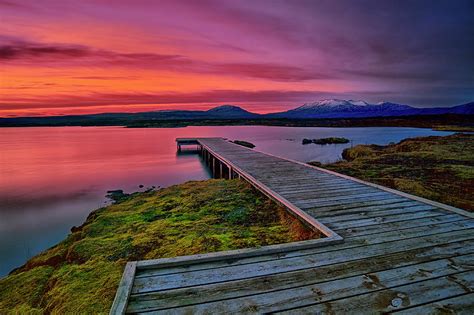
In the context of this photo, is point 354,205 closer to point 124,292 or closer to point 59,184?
point 124,292

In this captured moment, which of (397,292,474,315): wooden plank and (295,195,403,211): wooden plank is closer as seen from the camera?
(397,292,474,315): wooden plank

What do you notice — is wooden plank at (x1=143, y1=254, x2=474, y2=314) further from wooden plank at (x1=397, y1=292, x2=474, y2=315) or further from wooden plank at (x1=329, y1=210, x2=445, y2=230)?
wooden plank at (x1=329, y1=210, x2=445, y2=230)

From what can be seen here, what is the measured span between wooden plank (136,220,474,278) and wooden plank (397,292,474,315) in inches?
42.6

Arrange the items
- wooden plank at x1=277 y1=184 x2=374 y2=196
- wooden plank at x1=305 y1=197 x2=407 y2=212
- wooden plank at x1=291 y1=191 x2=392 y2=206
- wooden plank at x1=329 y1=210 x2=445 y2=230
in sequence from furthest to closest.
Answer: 1. wooden plank at x1=277 y1=184 x2=374 y2=196
2. wooden plank at x1=291 y1=191 x2=392 y2=206
3. wooden plank at x1=305 y1=197 x2=407 y2=212
4. wooden plank at x1=329 y1=210 x2=445 y2=230

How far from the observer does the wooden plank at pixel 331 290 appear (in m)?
2.33

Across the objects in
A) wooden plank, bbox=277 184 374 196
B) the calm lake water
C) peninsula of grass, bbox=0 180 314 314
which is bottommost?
the calm lake water

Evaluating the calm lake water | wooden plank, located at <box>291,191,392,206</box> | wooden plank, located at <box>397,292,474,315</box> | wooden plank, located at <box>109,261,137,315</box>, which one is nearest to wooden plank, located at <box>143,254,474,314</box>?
wooden plank, located at <box>109,261,137,315</box>

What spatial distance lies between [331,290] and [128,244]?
4.12m

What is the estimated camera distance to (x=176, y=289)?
2.58 meters

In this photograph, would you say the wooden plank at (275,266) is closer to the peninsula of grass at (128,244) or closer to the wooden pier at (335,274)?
the wooden pier at (335,274)

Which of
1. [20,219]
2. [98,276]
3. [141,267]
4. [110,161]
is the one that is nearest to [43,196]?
[20,219]

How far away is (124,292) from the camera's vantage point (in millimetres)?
2477

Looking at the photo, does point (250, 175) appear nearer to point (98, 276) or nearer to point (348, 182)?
point (348, 182)

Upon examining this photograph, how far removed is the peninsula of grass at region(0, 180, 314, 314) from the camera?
14.0 ft
